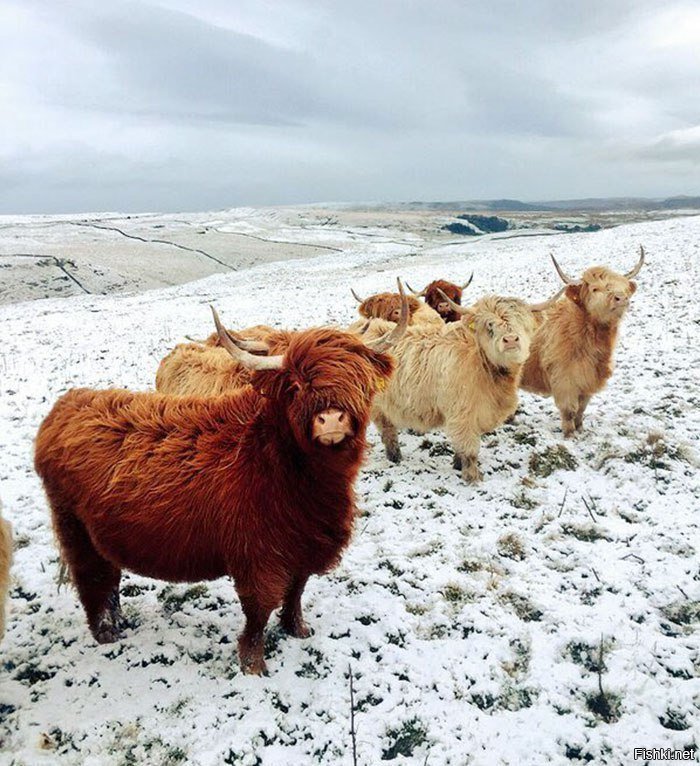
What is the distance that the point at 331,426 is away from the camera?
248cm

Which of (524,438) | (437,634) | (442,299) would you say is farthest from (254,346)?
(442,299)

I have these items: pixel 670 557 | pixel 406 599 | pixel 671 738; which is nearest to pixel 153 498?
pixel 406 599

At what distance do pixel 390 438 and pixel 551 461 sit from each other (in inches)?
76.5

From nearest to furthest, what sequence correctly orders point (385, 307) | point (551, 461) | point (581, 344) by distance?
point (551, 461)
point (581, 344)
point (385, 307)

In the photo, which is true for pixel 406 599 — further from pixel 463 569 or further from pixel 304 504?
pixel 304 504

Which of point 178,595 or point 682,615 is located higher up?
point 682,615

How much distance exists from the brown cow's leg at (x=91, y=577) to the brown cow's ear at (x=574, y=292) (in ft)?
19.1

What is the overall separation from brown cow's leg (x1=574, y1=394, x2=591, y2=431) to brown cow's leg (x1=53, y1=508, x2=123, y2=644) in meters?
5.58

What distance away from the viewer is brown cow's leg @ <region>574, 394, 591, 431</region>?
6430 millimetres

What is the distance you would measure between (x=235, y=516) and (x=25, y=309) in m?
21.2

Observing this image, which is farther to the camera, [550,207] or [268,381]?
[550,207]

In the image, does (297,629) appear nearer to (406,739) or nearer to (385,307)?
(406,739)

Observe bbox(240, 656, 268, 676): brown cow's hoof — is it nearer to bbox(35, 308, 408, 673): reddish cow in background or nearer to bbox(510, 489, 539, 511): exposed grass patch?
bbox(35, 308, 408, 673): reddish cow in background

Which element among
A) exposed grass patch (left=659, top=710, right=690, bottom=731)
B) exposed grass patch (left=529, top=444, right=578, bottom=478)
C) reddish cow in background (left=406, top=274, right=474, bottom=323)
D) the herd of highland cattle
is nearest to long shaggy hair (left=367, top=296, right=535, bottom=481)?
exposed grass patch (left=529, top=444, right=578, bottom=478)
